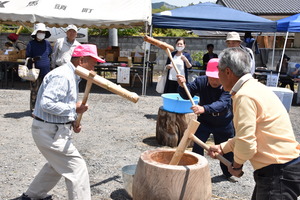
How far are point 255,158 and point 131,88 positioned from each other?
33.7 feet

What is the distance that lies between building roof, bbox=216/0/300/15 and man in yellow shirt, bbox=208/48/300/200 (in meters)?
30.2

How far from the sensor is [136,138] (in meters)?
6.59

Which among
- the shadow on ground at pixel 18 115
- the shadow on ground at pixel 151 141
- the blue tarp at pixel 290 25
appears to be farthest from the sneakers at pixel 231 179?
the blue tarp at pixel 290 25

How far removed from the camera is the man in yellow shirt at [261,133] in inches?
93.7

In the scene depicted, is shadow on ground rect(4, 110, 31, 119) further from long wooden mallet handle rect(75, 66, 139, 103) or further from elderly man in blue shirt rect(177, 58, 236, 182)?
long wooden mallet handle rect(75, 66, 139, 103)

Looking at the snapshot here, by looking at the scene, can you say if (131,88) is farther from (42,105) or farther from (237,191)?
(42,105)

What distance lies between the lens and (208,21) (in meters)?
10.5

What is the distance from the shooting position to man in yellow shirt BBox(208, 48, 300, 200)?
2.38m

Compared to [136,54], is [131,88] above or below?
below

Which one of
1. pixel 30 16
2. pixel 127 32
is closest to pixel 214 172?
pixel 30 16

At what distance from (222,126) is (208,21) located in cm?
654

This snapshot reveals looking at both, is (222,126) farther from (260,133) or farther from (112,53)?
(112,53)

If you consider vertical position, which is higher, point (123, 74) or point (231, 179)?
point (123, 74)

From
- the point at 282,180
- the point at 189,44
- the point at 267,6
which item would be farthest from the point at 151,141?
the point at 267,6
